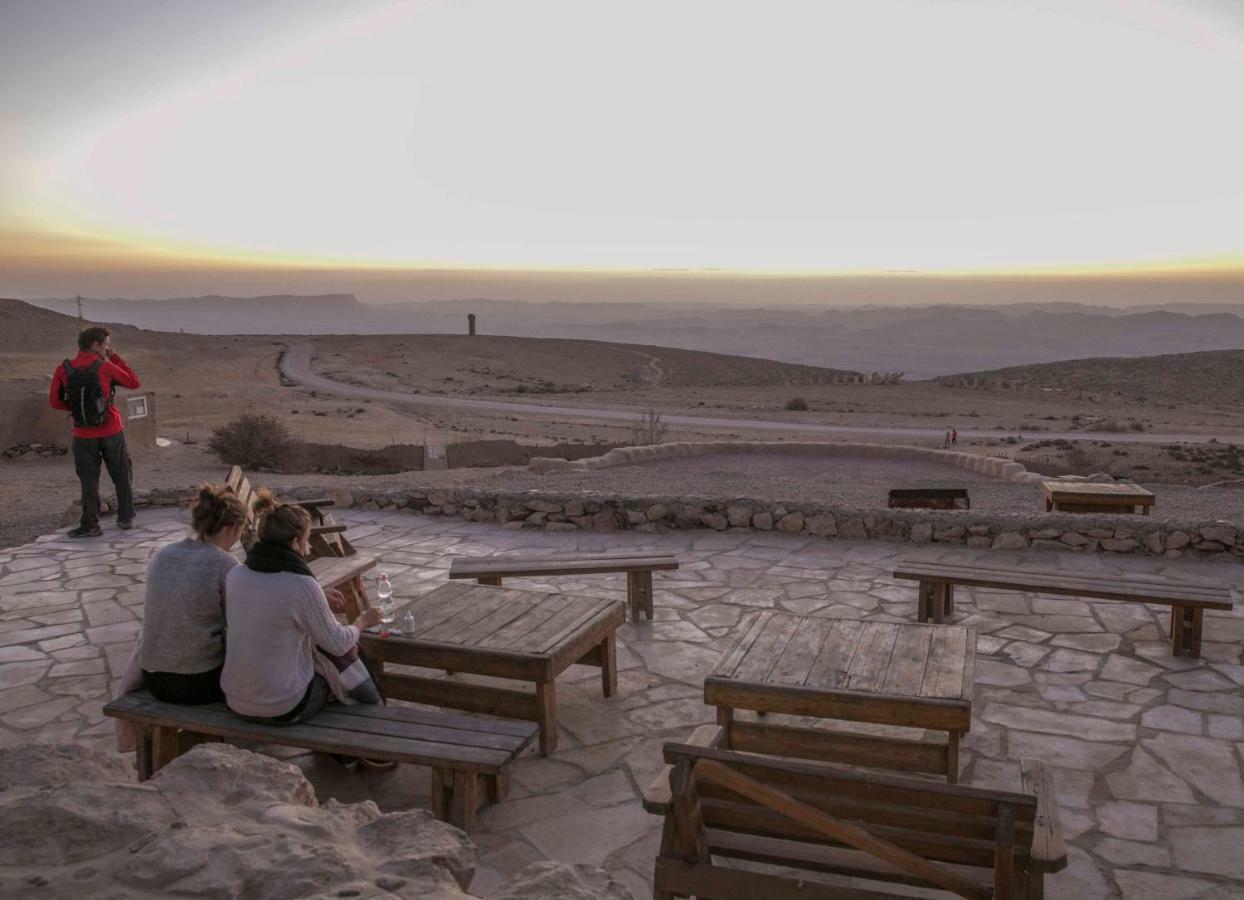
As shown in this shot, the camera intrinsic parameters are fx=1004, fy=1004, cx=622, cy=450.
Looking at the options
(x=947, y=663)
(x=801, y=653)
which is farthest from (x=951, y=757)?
(x=801, y=653)

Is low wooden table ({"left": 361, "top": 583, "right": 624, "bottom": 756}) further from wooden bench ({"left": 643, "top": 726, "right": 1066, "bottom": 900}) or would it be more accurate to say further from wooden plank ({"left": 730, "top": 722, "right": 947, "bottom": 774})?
wooden bench ({"left": 643, "top": 726, "right": 1066, "bottom": 900})

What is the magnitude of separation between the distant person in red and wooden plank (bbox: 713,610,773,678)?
582 centimetres

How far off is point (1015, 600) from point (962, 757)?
8.44 feet

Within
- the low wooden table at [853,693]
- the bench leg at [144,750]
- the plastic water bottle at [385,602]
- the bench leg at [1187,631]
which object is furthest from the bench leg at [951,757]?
the bench leg at [144,750]

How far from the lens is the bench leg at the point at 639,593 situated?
253 inches

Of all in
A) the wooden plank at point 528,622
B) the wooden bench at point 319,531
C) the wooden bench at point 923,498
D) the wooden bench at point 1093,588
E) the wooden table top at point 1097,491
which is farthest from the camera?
the wooden bench at point 923,498

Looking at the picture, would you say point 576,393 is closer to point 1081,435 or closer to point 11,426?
point 1081,435

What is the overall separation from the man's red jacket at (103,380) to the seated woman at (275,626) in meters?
5.00

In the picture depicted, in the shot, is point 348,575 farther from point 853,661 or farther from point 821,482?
point 821,482

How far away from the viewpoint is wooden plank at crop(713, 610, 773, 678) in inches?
163

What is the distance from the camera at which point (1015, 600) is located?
6.81 metres

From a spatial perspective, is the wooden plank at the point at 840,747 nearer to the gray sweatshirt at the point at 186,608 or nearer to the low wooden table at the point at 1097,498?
the gray sweatshirt at the point at 186,608

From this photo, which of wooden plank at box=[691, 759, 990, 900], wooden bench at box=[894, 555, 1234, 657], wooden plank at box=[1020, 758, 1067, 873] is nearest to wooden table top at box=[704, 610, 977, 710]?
wooden plank at box=[1020, 758, 1067, 873]

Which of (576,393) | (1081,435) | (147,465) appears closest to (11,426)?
(147,465)
